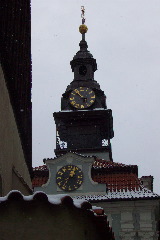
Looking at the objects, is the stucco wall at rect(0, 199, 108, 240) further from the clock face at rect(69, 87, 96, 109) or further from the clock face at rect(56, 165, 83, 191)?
the clock face at rect(69, 87, 96, 109)

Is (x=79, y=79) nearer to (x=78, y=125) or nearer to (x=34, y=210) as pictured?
(x=78, y=125)

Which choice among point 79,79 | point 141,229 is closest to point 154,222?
point 141,229

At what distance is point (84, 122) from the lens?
1401 inches

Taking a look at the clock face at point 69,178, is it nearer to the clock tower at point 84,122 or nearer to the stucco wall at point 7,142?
the clock tower at point 84,122

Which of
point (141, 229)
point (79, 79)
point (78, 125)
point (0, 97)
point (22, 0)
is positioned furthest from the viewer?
point (79, 79)

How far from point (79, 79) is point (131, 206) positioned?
17.3 meters

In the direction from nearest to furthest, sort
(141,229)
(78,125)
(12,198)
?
(12,198), (141,229), (78,125)

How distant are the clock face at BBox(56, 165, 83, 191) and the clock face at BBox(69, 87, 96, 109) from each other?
1005 cm

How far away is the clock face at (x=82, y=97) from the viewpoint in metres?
36.6

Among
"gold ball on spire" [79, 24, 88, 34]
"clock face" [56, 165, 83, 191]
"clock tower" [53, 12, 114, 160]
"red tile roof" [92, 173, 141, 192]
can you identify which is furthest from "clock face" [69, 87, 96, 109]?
"gold ball on spire" [79, 24, 88, 34]

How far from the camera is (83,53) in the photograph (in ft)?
134

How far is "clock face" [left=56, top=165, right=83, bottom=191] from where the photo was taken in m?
26.4

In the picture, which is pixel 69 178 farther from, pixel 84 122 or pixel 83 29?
pixel 83 29

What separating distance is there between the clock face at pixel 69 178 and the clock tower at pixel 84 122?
6388 millimetres
